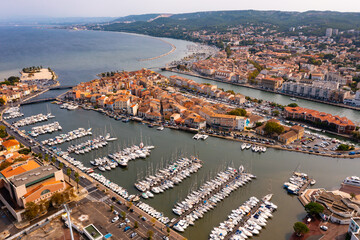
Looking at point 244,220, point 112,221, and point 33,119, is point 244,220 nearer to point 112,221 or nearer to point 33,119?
point 112,221

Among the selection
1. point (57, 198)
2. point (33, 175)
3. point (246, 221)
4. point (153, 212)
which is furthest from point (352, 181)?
point (33, 175)

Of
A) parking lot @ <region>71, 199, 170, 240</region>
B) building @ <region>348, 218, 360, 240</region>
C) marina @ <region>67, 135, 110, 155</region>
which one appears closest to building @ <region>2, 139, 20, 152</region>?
marina @ <region>67, 135, 110, 155</region>

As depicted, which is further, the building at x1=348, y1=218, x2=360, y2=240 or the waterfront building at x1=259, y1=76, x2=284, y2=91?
the waterfront building at x1=259, y1=76, x2=284, y2=91

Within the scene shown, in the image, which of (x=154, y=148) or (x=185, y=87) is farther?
(x=185, y=87)

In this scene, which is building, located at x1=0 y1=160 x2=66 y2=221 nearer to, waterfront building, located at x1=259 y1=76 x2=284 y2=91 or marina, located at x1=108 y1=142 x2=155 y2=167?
marina, located at x1=108 y1=142 x2=155 y2=167

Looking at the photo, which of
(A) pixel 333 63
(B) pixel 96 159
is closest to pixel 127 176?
(B) pixel 96 159

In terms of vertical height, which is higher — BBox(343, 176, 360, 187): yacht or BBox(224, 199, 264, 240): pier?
BBox(343, 176, 360, 187): yacht

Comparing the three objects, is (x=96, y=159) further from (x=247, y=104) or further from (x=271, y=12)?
(x=271, y=12)

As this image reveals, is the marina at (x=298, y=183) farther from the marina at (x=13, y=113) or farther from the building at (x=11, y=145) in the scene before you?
the marina at (x=13, y=113)
